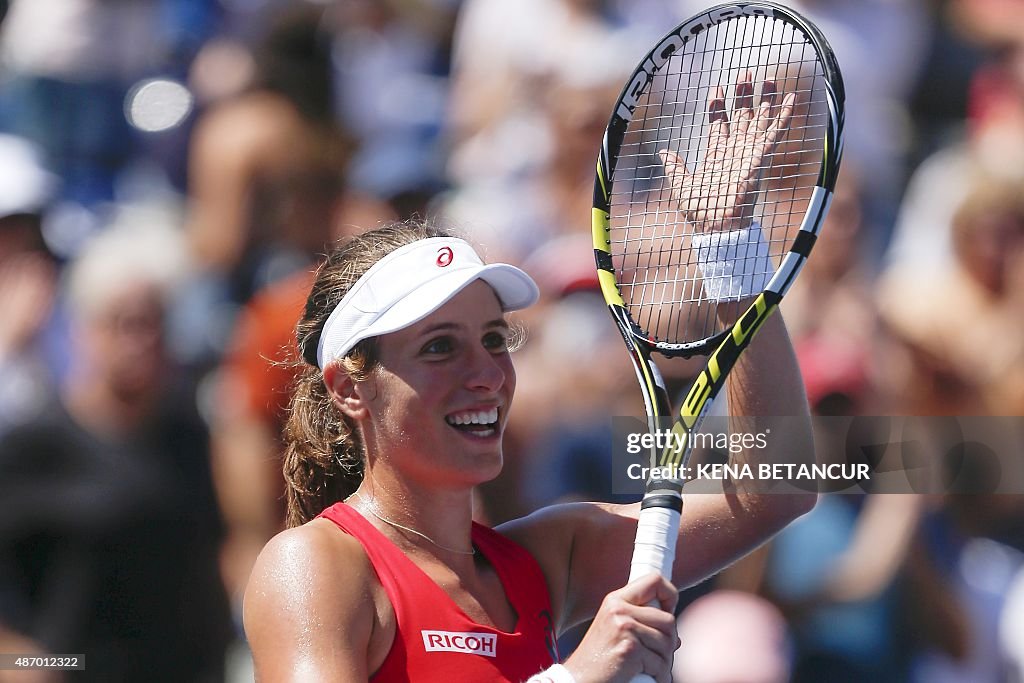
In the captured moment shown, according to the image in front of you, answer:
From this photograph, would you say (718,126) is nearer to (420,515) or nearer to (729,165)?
(729,165)

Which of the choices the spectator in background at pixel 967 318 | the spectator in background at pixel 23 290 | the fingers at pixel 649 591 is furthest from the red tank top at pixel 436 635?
the spectator in background at pixel 967 318

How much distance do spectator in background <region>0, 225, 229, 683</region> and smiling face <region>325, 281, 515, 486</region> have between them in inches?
78.7

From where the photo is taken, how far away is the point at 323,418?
243 cm

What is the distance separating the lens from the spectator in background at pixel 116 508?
3.98 metres

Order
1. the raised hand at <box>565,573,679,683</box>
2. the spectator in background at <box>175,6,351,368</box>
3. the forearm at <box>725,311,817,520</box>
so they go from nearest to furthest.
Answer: the raised hand at <box>565,573,679,683</box>
the forearm at <box>725,311,817,520</box>
the spectator in background at <box>175,6,351,368</box>

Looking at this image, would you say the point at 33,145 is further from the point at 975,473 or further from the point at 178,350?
the point at 975,473

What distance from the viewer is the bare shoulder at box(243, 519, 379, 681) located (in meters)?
2.00

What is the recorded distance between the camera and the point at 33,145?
4953 mm

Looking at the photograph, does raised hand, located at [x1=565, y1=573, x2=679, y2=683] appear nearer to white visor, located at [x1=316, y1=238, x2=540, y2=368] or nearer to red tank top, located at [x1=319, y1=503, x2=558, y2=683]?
red tank top, located at [x1=319, y1=503, x2=558, y2=683]

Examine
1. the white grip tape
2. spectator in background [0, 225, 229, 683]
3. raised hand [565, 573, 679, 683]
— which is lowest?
spectator in background [0, 225, 229, 683]

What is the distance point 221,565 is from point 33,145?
5.66 ft

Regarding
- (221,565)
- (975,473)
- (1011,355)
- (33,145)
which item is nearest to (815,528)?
(975,473)

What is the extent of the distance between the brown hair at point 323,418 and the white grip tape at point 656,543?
1.69 ft

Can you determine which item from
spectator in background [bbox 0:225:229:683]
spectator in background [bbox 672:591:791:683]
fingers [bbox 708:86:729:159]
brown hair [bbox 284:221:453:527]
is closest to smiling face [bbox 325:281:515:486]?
brown hair [bbox 284:221:453:527]
